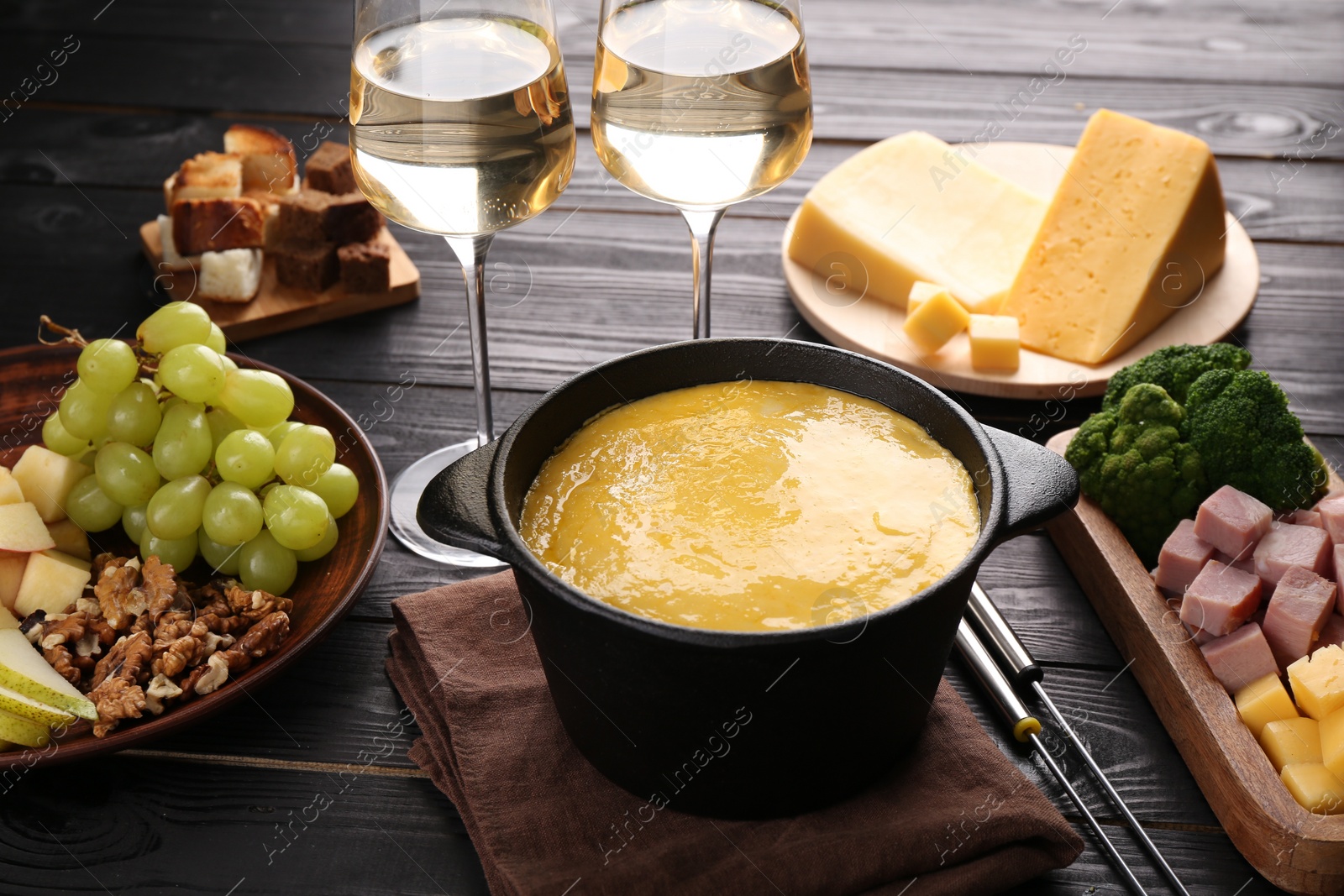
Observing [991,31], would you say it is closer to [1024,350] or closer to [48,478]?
[1024,350]

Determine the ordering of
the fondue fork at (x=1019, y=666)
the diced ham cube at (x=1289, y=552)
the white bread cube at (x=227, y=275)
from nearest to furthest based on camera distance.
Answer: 1. the fondue fork at (x=1019, y=666)
2. the diced ham cube at (x=1289, y=552)
3. the white bread cube at (x=227, y=275)

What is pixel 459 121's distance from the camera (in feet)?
4.12

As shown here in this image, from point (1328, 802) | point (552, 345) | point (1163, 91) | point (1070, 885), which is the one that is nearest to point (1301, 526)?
point (1328, 802)

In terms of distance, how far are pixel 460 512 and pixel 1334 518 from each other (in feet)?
3.00

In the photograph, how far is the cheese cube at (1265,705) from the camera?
118 centimetres

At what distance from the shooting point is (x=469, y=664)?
1283mm

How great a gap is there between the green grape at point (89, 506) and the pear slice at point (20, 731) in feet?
0.99

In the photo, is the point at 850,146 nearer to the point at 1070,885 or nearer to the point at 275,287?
the point at 275,287

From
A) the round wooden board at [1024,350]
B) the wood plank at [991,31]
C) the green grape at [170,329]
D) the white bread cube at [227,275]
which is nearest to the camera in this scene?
the green grape at [170,329]

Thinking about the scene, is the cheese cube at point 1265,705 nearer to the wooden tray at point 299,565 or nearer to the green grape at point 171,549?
the wooden tray at point 299,565

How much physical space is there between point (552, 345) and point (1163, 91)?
144 centimetres

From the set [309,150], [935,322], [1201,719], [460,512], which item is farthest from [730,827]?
[309,150]

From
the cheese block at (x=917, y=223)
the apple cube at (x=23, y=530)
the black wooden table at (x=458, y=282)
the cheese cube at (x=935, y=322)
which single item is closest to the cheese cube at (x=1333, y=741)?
the black wooden table at (x=458, y=282)

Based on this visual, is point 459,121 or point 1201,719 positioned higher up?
point 459,121
